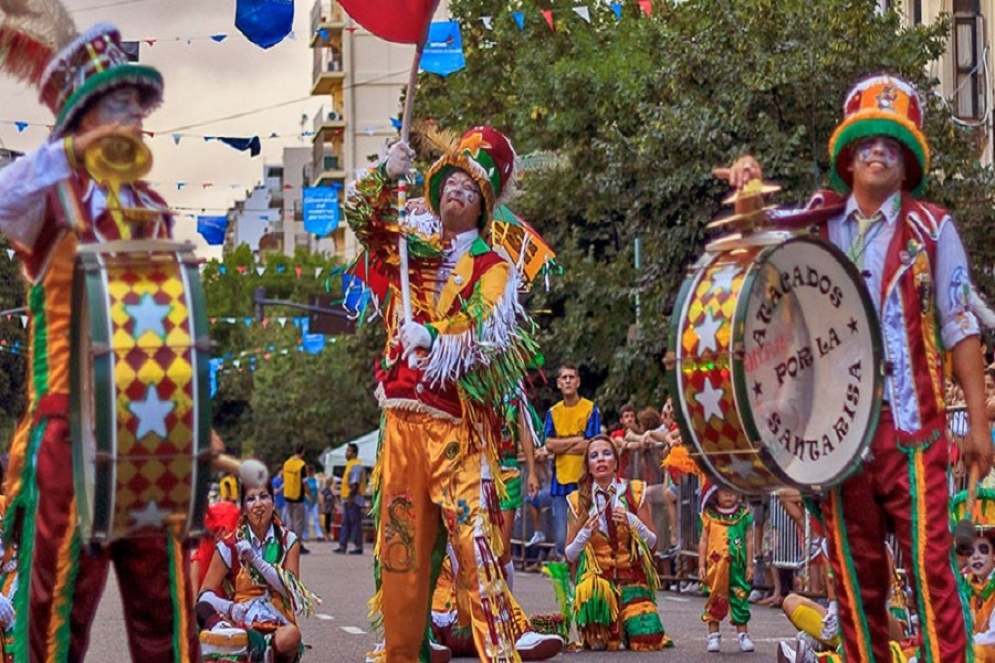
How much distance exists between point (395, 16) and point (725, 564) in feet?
18.8

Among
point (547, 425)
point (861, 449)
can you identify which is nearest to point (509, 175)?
point (861, 449)

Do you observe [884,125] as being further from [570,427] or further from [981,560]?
[570,427]

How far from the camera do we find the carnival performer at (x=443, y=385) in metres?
10.1

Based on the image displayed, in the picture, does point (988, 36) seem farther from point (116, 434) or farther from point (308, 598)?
point (116, 434)

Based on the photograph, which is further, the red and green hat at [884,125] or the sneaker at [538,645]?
the sneaker at [538,645]

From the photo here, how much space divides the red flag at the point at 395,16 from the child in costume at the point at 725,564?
205 inches

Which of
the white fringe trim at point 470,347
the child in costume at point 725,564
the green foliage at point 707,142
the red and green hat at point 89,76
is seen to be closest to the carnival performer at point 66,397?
the red and green hat at point 89,76

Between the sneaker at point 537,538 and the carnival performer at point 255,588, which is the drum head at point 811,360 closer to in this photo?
the carnival performer at point 255,588

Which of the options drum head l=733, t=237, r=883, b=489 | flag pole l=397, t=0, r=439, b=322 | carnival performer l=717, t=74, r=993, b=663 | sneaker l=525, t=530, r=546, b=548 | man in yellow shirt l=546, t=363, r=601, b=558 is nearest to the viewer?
drum head l=733, t=237, r=883, b=489

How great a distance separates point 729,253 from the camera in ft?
25.1

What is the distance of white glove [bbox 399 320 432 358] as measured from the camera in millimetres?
10117

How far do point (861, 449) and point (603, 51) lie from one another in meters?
32.1

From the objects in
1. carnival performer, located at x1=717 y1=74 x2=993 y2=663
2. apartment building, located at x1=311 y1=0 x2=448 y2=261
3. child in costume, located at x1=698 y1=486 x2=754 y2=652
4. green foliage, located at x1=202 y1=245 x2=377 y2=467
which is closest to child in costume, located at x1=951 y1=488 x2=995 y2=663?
carnival performer, located at x1=717 y1=74 x2=993 y2=663

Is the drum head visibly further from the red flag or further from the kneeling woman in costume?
the kneeling woman in costume
